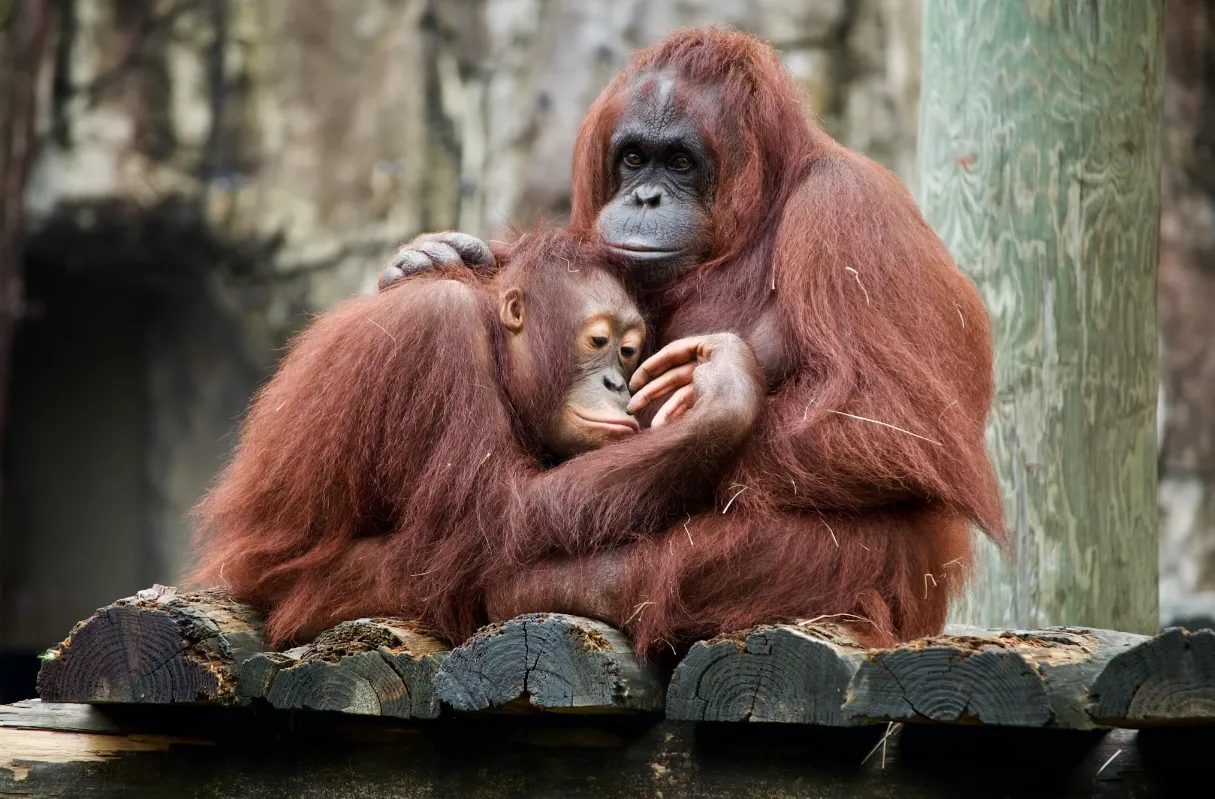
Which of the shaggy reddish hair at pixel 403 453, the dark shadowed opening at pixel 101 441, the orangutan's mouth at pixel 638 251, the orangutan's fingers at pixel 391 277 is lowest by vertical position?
the dark shadowed opening at pixel 101 441

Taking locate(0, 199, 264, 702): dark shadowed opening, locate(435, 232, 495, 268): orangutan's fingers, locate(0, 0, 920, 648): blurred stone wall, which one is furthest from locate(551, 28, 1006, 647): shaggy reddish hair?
locate(0, 199, 264, 702): dark shadowed opening

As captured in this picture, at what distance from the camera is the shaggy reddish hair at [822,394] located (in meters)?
2.50

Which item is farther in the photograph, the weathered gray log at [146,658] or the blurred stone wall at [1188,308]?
the blurred stone wall at [1188,308]

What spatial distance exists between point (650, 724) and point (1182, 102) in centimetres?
579

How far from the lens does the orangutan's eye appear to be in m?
2.98

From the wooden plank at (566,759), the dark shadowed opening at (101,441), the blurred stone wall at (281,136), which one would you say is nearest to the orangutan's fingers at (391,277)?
the wooden plank at (566,759)

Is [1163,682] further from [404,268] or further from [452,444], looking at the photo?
[404,268]

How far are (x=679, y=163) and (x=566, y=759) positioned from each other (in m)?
1.16

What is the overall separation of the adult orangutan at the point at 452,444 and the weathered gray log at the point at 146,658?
0.71 ft

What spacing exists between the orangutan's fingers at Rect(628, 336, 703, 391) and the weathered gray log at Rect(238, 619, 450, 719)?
2.02ft

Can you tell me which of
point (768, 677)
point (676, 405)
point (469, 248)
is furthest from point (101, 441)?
point (768, 677)

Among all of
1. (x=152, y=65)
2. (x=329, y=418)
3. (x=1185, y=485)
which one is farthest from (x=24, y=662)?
(x=329, y=418)

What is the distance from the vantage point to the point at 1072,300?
11.5 feet

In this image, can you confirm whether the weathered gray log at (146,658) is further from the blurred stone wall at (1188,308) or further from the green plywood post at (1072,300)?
the blurred stone wall at (1188,308)
